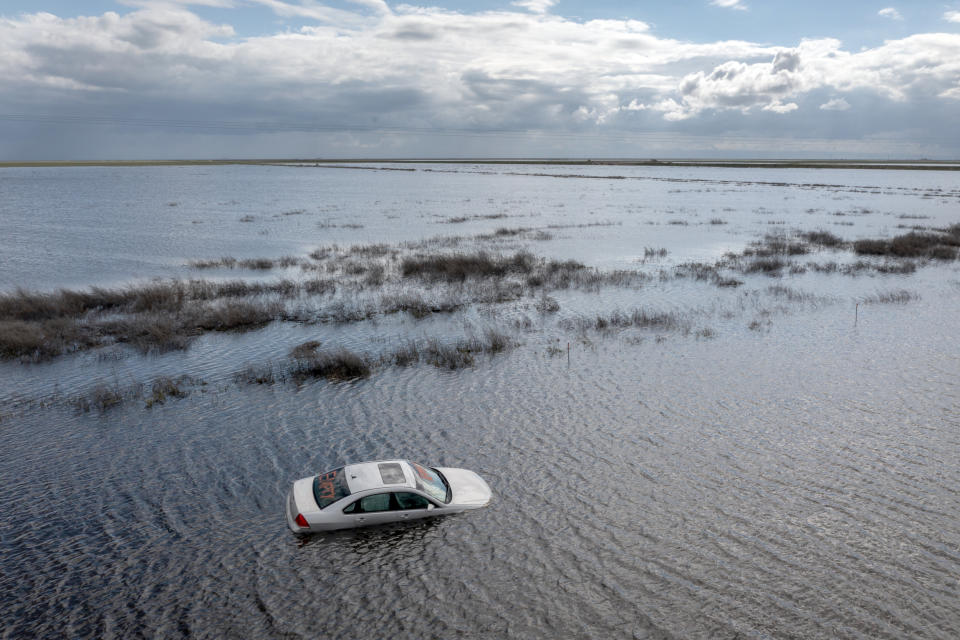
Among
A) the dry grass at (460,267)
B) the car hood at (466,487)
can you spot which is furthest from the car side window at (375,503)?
the dry grass at (460,267)

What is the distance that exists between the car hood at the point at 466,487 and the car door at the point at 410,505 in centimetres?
84

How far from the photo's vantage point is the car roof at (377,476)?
667 inches

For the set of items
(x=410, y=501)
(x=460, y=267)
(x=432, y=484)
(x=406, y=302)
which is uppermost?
(x=460, y=267)

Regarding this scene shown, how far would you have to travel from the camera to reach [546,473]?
1994 centimetres

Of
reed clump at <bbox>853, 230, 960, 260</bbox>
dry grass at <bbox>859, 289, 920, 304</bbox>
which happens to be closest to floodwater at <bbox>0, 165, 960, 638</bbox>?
dry grass at <bbox>859, 289, 920, 304</bbox>

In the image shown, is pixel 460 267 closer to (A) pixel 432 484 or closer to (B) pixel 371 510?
(A) pixel 432 484

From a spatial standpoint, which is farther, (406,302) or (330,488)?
(406,302)

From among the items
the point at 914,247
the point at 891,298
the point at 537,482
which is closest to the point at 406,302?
the point at 537,482

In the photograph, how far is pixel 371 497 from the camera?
16.8m

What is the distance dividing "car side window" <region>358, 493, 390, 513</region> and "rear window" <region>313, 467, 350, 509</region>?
51 cm

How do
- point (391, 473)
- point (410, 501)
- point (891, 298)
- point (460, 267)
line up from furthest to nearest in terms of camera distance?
1. point (460, 267)
2. point (891, 298)
3. point (391, 473)
4. point (410, 501)

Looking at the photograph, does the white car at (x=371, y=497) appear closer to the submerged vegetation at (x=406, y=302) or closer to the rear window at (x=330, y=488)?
the rear window at (x=330, y=488)

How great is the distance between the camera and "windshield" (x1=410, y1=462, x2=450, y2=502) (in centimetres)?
1750

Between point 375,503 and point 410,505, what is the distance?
3.20ft
